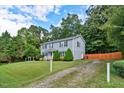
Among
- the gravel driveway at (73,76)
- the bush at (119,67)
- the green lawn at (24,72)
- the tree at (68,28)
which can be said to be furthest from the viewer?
the tree at (68,28)

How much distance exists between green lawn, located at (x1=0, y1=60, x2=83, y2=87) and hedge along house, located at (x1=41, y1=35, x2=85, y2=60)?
288mm

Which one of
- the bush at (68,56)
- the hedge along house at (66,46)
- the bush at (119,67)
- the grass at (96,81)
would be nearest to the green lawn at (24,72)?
the bush at (68,56)

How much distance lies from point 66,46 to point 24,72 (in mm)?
1823

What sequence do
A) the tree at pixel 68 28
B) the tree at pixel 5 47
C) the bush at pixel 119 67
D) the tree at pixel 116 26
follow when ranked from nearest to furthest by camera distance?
1. the bush at pixel 119 67
2. the tree at pixel 5 47
3. the tree at pixel 68 28
4. the tree at pixel 116 26

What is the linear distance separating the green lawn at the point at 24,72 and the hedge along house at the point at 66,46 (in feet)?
0.94

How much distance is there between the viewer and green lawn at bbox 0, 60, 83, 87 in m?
7.85

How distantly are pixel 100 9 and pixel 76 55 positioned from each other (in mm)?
1800

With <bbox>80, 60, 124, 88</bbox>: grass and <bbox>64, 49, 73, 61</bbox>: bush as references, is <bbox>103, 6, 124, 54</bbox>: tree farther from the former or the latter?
<bbox>64, 49, 73, 61</bbox>: bush

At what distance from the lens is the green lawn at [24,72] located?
309 inches

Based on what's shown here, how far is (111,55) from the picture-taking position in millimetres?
8961

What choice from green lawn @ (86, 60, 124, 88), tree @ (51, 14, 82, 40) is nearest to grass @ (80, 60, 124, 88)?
green lawn @ (86, 60, 124, 88)

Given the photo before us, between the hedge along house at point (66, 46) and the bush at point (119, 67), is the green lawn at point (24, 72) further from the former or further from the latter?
the bush at point (119, 67)

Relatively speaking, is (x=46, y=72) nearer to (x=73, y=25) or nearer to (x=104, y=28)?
(x=73, y=25)
